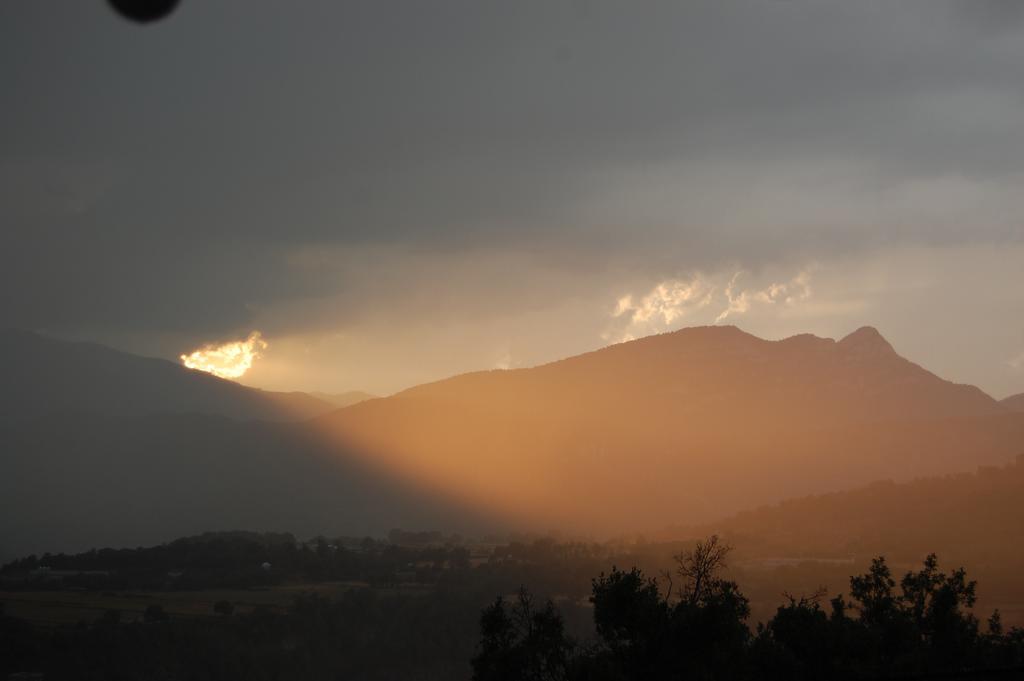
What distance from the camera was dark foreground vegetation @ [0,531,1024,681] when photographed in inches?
1270

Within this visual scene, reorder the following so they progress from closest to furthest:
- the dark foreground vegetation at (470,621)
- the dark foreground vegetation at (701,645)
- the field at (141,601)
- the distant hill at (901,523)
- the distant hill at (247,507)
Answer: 1. the dark foreground vegetation at (701,645)
2. the dark foreground vegetation at (470,621)
3. the field at (141,601)
4. the distant hill at (901,523)
5. the distant hill at (247,507)

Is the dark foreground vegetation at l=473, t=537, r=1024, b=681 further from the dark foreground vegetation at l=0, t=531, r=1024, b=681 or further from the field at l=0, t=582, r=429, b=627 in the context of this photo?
the field at l=0, t=582, r=429, b=627

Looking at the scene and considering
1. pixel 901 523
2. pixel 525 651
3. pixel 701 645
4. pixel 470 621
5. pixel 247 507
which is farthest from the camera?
pixel 247 507

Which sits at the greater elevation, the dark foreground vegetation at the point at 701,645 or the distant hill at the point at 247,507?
the distant hill at the point at 247,507

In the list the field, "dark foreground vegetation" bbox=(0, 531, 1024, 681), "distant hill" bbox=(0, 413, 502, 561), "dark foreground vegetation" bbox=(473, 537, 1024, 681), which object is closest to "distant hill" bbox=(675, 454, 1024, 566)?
"dark foreground vegetation" bbox=(0, 531, 1024, 681)

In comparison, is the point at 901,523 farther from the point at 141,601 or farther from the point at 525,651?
the point at 525,651

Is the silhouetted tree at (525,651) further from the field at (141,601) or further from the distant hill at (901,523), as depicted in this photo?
the distant hill at (901,523)

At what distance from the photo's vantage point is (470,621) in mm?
90062

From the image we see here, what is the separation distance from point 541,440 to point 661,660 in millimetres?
167916

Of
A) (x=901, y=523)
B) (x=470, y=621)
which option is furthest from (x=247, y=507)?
(x=901, y=523)

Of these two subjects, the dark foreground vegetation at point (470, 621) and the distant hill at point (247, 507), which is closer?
the dark foreground vegetation at point (470, 621)

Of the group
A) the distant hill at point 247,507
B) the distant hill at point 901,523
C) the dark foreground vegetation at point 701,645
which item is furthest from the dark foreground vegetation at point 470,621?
the distant hill at point 247,507

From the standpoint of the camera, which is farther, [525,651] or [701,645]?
[701,645]

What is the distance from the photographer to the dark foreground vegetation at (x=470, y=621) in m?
32.2
